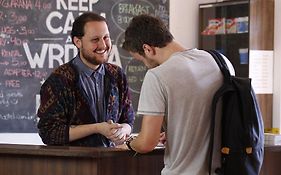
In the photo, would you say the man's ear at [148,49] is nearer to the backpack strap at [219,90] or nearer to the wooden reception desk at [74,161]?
the backpack strap at [219,90]

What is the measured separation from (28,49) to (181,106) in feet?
9.10

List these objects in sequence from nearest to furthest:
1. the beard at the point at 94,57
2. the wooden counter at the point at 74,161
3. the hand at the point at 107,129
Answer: the wooden counter at the point at 74,161 → the hand at the point at 107,129 → the beard at the point at 94,57

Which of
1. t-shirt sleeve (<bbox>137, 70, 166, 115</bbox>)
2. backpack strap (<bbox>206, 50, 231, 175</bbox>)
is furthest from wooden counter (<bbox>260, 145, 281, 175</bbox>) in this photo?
t-shirt sleeve (<bbox>137, 70, 166, 115</bbox>)

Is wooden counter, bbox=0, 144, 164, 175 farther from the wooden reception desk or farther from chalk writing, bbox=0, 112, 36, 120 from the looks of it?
chalk writing, bbox=0, 112, 36, 120

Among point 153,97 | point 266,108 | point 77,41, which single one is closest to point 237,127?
point 153,97

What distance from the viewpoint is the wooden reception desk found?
2.41 metres

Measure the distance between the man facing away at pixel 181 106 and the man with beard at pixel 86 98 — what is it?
1.83 feet

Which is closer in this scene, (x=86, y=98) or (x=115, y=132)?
(x=115, y=132)

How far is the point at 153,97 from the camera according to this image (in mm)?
2170

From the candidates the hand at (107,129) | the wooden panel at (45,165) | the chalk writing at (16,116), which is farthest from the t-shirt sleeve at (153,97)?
the chalk writing at (16,116)

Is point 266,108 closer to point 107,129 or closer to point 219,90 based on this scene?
point 107,129

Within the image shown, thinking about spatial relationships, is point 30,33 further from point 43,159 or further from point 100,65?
point 43,159

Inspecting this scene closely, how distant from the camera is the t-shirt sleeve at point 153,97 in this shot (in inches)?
85.1

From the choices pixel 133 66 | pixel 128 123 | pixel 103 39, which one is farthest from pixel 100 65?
pixel 133 66
